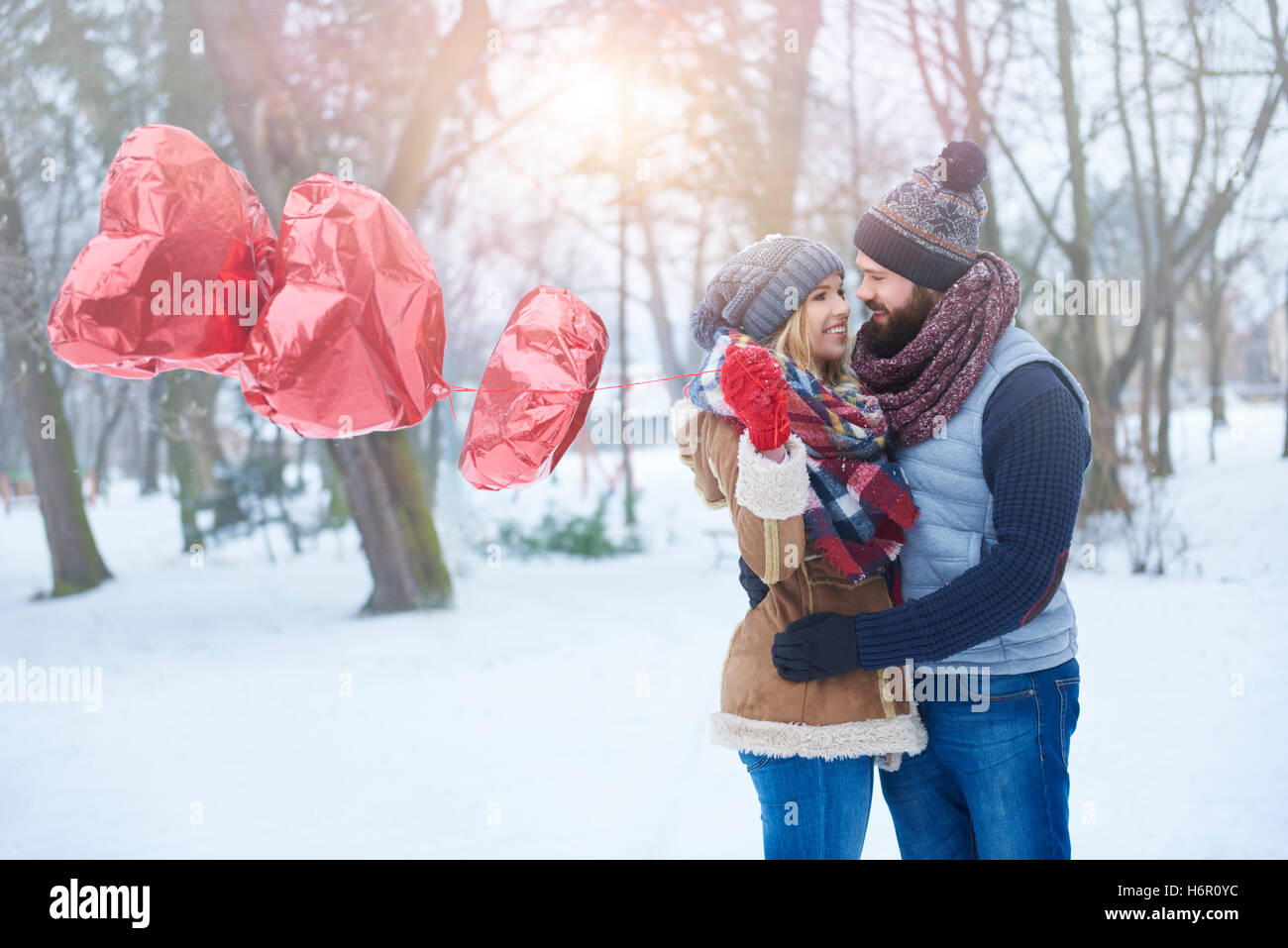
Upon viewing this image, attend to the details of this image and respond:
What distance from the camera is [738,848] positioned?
354 centimetres

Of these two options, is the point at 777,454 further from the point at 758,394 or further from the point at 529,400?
the point at 529,400

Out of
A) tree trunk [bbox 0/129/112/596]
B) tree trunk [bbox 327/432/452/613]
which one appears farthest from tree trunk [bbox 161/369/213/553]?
tree trunk [bbox 327/432/452/613]

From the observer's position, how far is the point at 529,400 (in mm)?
1751

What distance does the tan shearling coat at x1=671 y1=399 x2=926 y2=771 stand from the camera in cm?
165

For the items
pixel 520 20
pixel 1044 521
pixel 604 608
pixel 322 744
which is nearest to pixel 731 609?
pixel 604 608

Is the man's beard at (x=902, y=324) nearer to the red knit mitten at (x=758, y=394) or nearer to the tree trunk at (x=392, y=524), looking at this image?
the red knit mitten at (x=758, y=394)

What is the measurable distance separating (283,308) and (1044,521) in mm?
1284

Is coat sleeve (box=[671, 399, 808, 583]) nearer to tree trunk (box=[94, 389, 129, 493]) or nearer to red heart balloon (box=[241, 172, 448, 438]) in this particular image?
red heart balloon (box=[241, 172, 448, 438])

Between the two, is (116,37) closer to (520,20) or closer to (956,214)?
(520,20)

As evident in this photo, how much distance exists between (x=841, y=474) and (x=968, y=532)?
0.26 metres

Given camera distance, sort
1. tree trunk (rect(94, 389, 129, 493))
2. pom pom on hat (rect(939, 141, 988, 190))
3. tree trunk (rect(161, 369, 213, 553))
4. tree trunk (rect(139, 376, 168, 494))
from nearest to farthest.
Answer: pom pom on hat (rect(939, 141, 988, 190))
tree trunk (rect(139, 376, 168, 494))
tree trunk (rect(161, 369, 213, 553))
tree trunk (rect(94, 389, 129, 493))

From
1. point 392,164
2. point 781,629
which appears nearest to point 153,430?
point 392,164

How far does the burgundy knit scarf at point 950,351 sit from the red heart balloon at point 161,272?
1153 mm

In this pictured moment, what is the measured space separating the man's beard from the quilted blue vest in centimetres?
17
